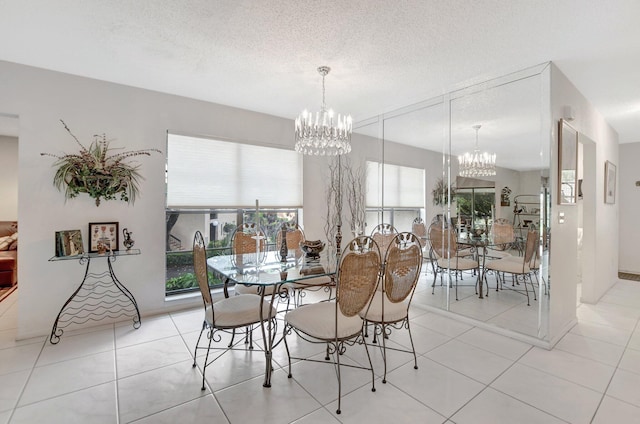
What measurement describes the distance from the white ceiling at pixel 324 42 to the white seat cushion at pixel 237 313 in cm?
207

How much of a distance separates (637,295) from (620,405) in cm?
349

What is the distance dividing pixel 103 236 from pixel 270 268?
1.96 meters

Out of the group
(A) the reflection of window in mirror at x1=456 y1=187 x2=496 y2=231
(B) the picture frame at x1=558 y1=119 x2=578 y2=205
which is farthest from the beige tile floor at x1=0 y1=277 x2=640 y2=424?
(B) the picture frame at x1=558 y1=119 x2=578 y2=205

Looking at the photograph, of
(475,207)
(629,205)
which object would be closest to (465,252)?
(475,207)

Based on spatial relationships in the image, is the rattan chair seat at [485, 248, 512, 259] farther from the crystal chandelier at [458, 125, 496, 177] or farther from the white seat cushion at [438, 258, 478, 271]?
the crystal chandelier at [458, 125, 496, 177]

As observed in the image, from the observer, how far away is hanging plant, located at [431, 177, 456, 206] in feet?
11.4

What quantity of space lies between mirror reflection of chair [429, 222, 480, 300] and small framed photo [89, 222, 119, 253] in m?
3.65

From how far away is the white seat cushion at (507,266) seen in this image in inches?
113

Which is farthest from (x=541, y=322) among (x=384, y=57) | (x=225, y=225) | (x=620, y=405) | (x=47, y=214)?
(x=47, y=214)

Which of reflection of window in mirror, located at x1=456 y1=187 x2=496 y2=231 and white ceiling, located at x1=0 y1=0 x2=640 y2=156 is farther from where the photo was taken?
reflection of window in mirror, located at x1=456 y1=187 x2=496 y2=231

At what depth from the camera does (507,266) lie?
3.04m

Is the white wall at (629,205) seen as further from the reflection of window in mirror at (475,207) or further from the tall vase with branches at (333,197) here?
the tall vase with branches at (333,197)

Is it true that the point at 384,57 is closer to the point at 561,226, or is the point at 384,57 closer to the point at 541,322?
the point at 561,226

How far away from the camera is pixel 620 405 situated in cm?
186
